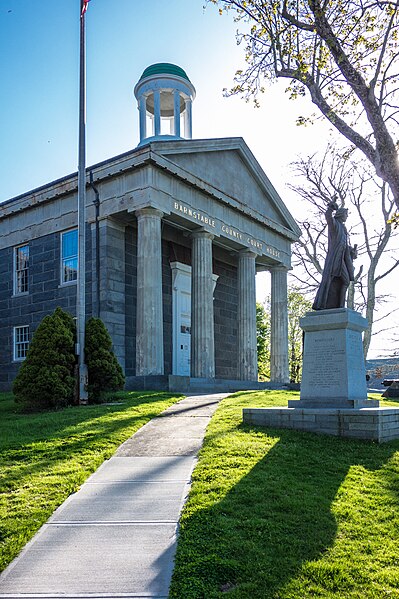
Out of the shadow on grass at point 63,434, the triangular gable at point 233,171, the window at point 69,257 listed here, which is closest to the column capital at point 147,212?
the triangular gable at point 233,171

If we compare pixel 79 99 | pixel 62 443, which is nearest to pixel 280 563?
pixel 62 443

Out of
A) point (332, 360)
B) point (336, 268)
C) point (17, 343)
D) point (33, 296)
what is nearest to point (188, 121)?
point (33, 296)

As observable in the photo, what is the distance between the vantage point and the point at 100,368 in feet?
51.1

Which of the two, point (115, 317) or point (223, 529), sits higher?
point (115, 317)

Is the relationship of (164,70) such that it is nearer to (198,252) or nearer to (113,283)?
(198,252)

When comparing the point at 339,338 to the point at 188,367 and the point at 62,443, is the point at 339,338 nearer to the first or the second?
the point at 62,443

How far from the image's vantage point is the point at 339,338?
11.2m

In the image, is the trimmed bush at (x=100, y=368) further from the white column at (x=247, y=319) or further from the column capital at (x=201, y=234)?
the white column at (x=247, y=319)

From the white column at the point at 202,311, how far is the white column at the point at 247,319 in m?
3.30

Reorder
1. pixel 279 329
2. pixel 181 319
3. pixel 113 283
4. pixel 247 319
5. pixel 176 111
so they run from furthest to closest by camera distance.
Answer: pixel 279 329 → pixel 176 111 → pixel 247 319 → pixel 181 319 → pixel 113 283

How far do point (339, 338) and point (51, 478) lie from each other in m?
6.38

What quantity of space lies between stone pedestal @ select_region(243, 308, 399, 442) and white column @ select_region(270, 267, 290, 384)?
61.2 ft

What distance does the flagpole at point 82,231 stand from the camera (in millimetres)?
15337

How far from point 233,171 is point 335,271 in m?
16.7
